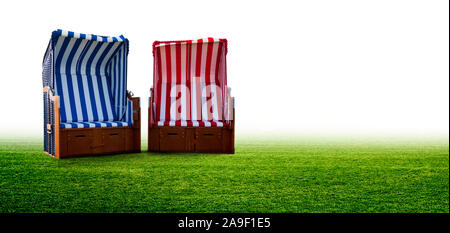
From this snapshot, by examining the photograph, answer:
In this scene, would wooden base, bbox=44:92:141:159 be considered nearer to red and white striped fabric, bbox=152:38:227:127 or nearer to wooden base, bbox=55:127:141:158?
wooden base, bbox=55:127:141:158

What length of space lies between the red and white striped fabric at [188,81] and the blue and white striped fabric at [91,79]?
0.56m

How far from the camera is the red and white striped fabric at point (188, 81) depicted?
606cm

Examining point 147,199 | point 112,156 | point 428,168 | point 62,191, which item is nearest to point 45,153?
point 112,156

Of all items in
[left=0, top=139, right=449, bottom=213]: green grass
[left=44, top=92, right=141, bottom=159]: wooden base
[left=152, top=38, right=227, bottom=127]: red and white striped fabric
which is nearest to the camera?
[left=0, top=139, right=449, bottom=213]: green grass

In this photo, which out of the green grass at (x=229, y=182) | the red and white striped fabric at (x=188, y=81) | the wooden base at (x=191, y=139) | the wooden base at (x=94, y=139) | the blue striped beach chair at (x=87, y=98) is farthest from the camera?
the red and white striped fabric at (x=188, y=81)

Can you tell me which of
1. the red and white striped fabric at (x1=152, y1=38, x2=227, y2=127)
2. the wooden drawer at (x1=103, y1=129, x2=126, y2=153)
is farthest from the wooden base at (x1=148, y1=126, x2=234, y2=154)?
the wooden drawer at (x1=103, y1=129, x2=126, y2=153)

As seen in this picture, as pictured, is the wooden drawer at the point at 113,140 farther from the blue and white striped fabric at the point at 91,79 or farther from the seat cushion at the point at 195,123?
the seat cushion at the point at 195,123

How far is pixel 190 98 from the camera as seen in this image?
20.3 ft

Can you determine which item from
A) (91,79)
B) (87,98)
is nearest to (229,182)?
(87,98)

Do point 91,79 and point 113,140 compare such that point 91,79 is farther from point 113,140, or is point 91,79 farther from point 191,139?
point 191,139

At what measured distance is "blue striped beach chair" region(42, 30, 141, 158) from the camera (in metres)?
5.32

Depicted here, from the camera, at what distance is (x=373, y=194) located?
317cm

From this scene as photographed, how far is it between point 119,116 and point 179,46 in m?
1.51

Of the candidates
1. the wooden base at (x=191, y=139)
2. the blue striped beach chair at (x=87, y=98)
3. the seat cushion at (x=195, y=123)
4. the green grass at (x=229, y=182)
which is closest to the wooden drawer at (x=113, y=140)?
the blue striped beach chair at (x=87, y=98)
